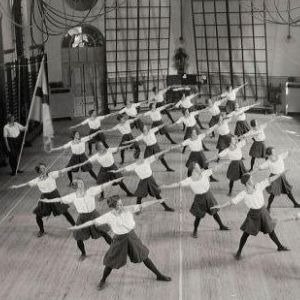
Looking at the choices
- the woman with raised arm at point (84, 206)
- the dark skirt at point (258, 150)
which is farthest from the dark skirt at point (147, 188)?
the dark skirt at point (258, 150)

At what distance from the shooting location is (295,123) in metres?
15.5

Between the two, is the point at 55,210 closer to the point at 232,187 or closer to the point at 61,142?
the point at 232,187

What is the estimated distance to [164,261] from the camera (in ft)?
23.1

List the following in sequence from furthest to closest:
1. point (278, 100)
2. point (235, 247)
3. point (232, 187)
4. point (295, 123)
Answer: point (278, 100)
point (295, 123)
point (232, 187)
point (235, 247)

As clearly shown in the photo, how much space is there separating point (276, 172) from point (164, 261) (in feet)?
7.76

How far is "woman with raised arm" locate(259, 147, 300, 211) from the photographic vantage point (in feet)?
26.9

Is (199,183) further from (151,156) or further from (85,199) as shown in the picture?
(85,199)

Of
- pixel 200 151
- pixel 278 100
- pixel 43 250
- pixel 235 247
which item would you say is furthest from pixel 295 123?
pixel 43 250

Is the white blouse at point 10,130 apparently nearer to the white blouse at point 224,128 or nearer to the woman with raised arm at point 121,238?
the white blouse at point 224,128

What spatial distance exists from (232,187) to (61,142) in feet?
19.6

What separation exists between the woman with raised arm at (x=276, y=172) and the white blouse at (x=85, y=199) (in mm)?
2627

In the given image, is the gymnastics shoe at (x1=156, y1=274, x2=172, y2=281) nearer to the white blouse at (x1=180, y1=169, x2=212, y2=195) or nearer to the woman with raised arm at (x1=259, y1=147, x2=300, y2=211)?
the white blouse at (x1=180, y1=169, x2=212, y2=195)

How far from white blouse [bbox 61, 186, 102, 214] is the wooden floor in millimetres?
719

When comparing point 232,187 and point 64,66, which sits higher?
point 64,66
